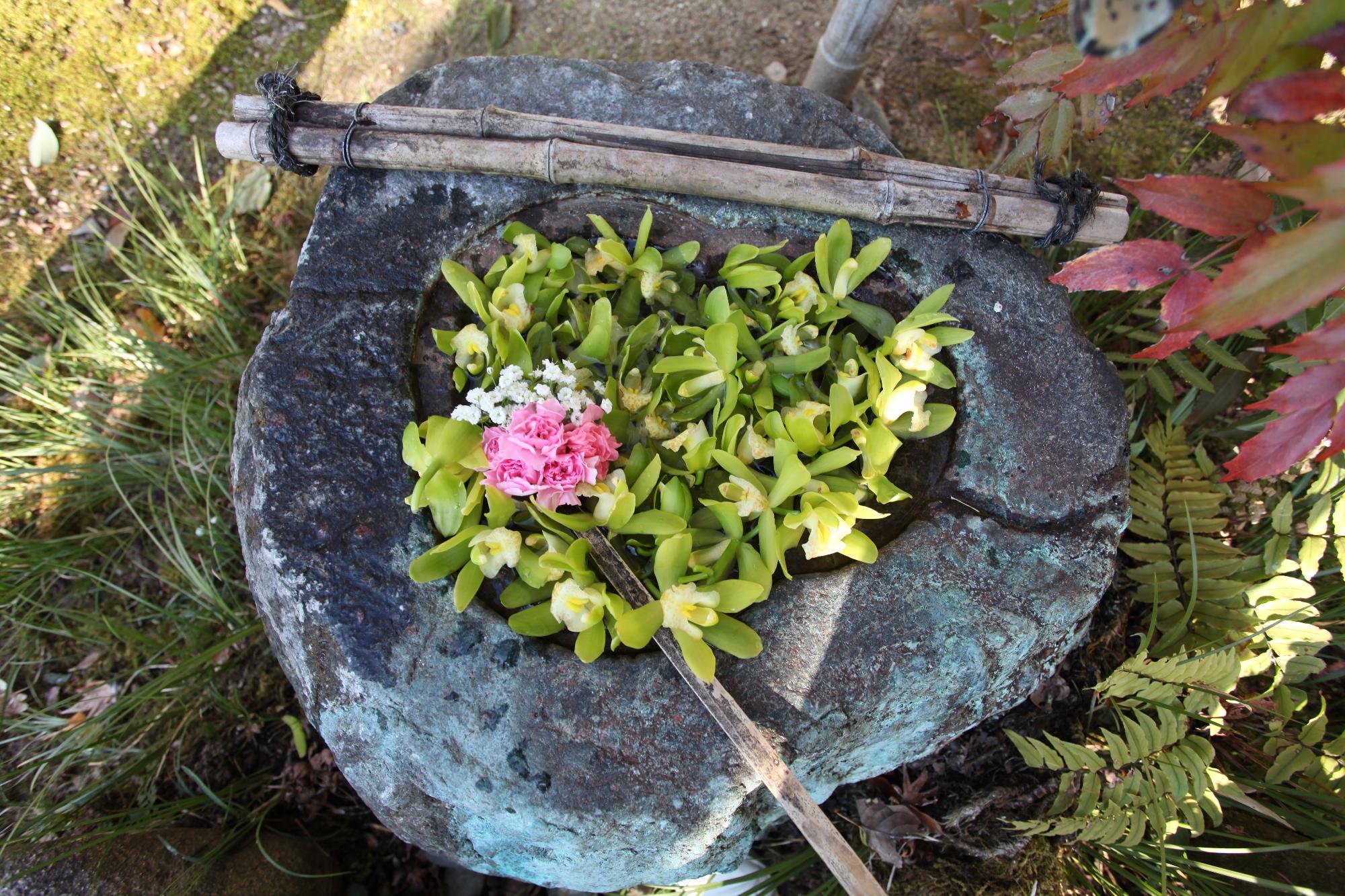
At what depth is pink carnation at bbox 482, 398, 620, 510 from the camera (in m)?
1.39

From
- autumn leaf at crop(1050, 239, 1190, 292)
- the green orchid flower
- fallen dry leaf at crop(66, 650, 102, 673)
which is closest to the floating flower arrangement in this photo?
the green orchid flower

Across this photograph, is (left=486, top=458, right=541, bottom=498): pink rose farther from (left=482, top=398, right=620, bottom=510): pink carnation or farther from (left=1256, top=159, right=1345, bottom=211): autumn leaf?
(left=1256, top=159, right=1345, bottom=211): autumn leaf

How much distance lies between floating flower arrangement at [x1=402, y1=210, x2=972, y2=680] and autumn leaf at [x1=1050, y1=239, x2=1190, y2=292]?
0.26 m

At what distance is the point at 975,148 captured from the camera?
8.95 ft

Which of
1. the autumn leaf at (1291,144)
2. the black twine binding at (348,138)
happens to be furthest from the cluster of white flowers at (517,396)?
the autumn leaf at (1291,144)

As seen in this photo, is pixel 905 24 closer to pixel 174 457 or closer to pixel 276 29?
pixel 276 29

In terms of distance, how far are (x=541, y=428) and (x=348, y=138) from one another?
94cm

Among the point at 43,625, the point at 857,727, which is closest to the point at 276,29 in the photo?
the point at 43,625

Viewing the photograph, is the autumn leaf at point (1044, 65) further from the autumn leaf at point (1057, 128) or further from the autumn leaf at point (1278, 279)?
the autumn leaf at point (1278, 279)

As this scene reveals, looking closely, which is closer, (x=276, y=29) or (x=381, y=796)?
(x=381, y=796)

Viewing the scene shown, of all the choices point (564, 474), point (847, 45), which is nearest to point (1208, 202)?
point (564, 474)

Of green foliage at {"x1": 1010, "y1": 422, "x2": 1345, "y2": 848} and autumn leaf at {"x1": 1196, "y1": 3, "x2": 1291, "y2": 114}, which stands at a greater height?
autumn leaf at {"x1": 1196, "y1": 3, "x2": 1291, "y2": 114}

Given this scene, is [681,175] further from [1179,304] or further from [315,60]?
[315,60]

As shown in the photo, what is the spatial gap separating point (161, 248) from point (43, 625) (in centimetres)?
134
